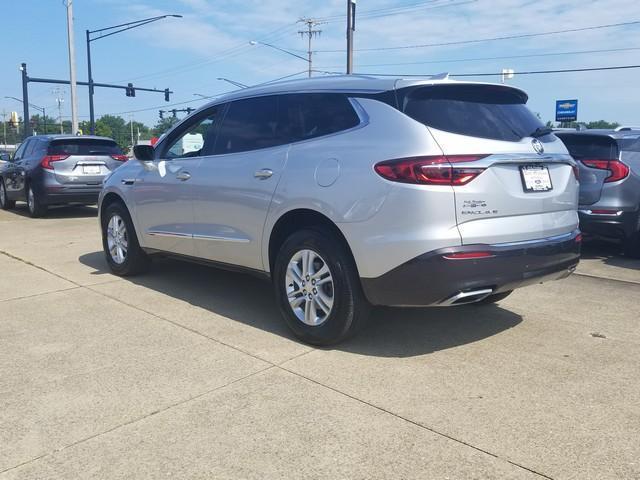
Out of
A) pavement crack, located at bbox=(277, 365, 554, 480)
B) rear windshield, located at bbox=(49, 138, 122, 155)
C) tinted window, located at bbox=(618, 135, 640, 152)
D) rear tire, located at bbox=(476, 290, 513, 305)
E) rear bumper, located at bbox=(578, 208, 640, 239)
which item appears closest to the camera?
pavement crack, located at bbox=(277, 365, 554, 480)

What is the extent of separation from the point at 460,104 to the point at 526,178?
0.63 meters

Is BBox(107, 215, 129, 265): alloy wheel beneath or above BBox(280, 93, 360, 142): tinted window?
beneath

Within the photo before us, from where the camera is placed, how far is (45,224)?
10.9 m

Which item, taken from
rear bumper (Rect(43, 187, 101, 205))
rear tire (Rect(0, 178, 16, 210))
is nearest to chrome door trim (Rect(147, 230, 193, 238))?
rear bumper (Rect(43, 187, 101, 205))

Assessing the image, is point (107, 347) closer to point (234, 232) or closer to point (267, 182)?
point (234, 232)

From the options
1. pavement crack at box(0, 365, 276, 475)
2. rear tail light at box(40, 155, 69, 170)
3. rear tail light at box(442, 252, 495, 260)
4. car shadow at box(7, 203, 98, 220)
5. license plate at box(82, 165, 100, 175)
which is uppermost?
rear tail light at box(40, 155, 69, 170)

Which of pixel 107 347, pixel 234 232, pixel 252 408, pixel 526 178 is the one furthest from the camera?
pixel 234 232

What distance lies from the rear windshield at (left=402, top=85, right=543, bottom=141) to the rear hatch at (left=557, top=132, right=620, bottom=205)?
147 inches

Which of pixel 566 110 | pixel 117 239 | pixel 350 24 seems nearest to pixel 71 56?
pixel 350 24

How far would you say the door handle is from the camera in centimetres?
432

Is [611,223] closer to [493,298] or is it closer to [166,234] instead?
[493,298]

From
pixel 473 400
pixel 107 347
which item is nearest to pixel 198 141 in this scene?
pixel 107 347

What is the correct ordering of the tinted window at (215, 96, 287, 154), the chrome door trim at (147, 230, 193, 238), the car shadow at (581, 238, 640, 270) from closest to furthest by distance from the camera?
the tinted window at (215, 96, 287, 154) < the chrome door trim at (147, 230, 193, 238) < the car shadow at (581, 238, 640, 270)

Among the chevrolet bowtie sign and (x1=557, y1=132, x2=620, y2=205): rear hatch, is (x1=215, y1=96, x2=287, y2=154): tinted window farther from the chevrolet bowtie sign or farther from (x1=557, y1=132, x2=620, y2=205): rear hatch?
the chevrolet bowtie sign
